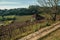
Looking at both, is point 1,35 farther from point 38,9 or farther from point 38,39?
point 38,9

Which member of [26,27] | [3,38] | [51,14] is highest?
[3,38]

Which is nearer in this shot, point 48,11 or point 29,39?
point 29,39

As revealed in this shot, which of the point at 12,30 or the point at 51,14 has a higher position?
the point at 12,30

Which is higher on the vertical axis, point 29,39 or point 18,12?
point 29,39

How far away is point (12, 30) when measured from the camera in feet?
27.2

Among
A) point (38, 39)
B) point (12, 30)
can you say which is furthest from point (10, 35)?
point (38, 39)

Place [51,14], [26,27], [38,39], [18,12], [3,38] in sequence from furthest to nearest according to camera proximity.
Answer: [51,14] → [18,12] → [26,27] → [38,39] → [3,38]

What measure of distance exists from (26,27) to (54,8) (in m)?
10.3

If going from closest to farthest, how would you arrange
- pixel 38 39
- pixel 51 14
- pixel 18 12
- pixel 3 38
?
A: pixel 3 38 → pixel 38 39 → pixel 18 12 → pixel 51 14

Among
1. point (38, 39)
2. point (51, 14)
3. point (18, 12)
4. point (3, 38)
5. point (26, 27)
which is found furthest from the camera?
point (51, 14)

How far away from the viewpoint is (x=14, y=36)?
832 cm

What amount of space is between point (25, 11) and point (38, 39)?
11.9m

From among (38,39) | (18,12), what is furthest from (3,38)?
(18,12)

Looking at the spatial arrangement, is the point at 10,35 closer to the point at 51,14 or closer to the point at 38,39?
the point at 38,39
